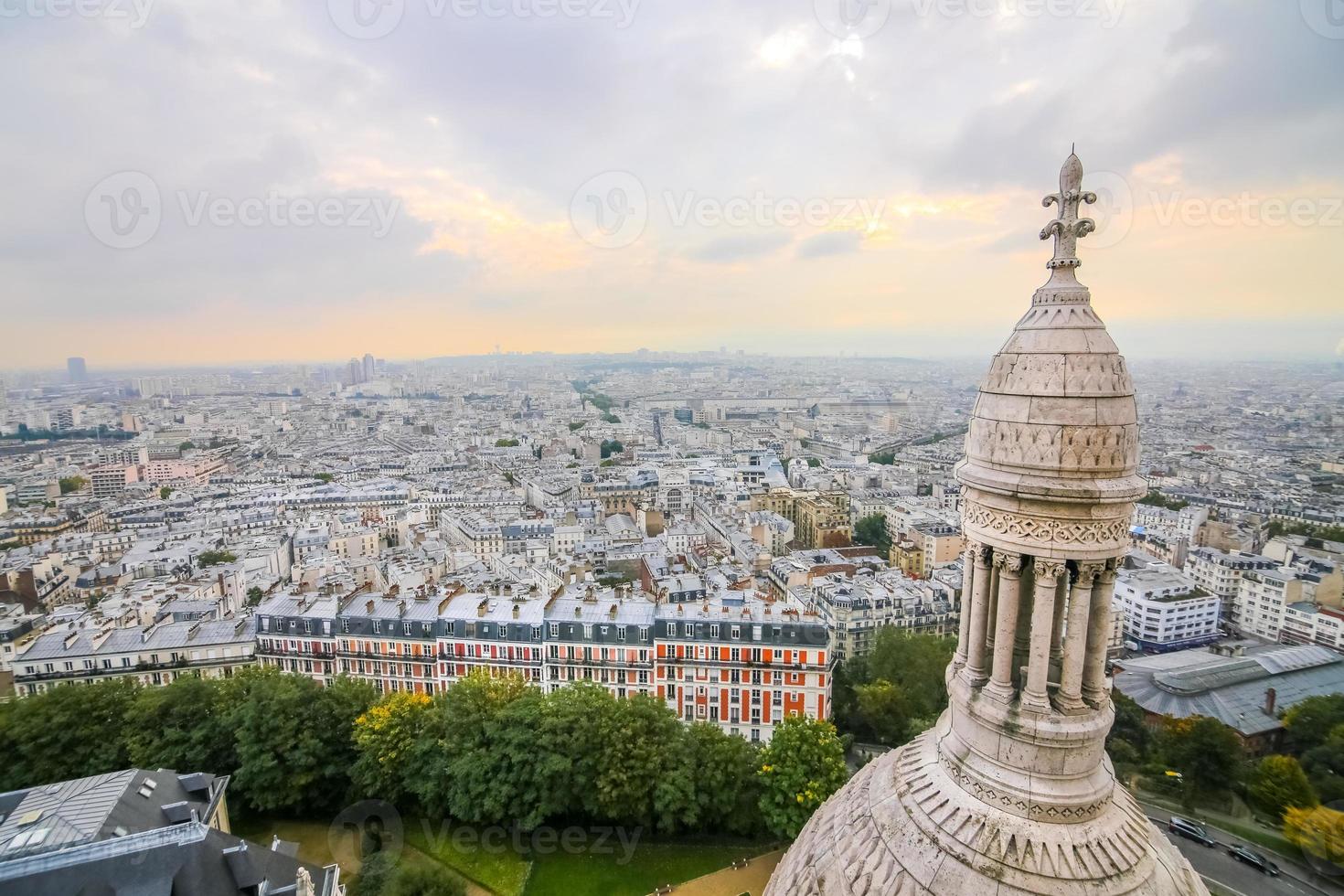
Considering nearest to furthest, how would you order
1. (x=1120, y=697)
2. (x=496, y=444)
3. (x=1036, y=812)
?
1. (x=1036, y=812)
2. (x=1120, y=697)
3. (x=496, y=444)

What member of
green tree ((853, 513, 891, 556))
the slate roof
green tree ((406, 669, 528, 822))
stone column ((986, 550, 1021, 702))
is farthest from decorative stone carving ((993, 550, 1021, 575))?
green tree ((853, 513, 891, 556))

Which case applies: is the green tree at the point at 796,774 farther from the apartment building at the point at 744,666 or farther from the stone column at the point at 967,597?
the stone column at the point at 967,597

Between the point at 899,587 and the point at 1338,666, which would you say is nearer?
the point at 1338,666

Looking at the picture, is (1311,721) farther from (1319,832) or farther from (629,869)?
(629,869)

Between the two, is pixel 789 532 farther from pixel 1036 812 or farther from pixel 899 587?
pixel 1036 812

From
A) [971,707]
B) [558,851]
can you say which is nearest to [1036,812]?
[971,707]

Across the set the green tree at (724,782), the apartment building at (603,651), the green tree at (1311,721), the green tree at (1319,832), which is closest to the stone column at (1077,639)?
the green tree at (724,782)

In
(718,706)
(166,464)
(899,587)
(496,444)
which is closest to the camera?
(718,706)
